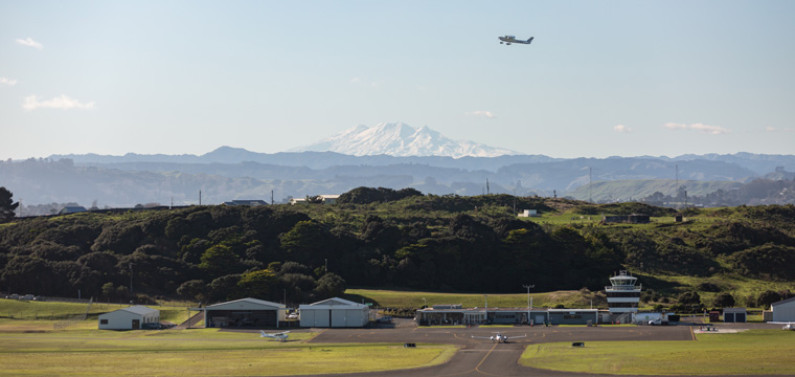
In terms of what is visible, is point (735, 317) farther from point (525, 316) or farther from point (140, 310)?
point (140, 310)

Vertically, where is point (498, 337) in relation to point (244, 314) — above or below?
below

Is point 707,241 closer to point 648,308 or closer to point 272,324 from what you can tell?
point 648,308

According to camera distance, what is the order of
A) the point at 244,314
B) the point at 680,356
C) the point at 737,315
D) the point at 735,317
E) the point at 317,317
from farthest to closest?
1. the point at 244,314
2. the point at 317,317
3. the point at 737,315
4. the point at 735,317
5. the point at 680,356

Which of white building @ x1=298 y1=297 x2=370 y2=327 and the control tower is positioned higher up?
the control tower

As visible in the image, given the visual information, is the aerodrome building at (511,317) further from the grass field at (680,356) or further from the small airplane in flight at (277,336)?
the grass field at (680,356)

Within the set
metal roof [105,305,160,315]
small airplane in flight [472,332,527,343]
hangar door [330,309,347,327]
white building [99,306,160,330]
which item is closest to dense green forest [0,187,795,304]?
metal roof [105,305,160,315]

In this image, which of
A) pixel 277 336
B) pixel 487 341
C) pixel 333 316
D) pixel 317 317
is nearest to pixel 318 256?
pixel 317 317

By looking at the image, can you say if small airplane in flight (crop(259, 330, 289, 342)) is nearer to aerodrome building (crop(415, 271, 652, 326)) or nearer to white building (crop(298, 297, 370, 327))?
white building (crop(298, 297, 370, 327))
